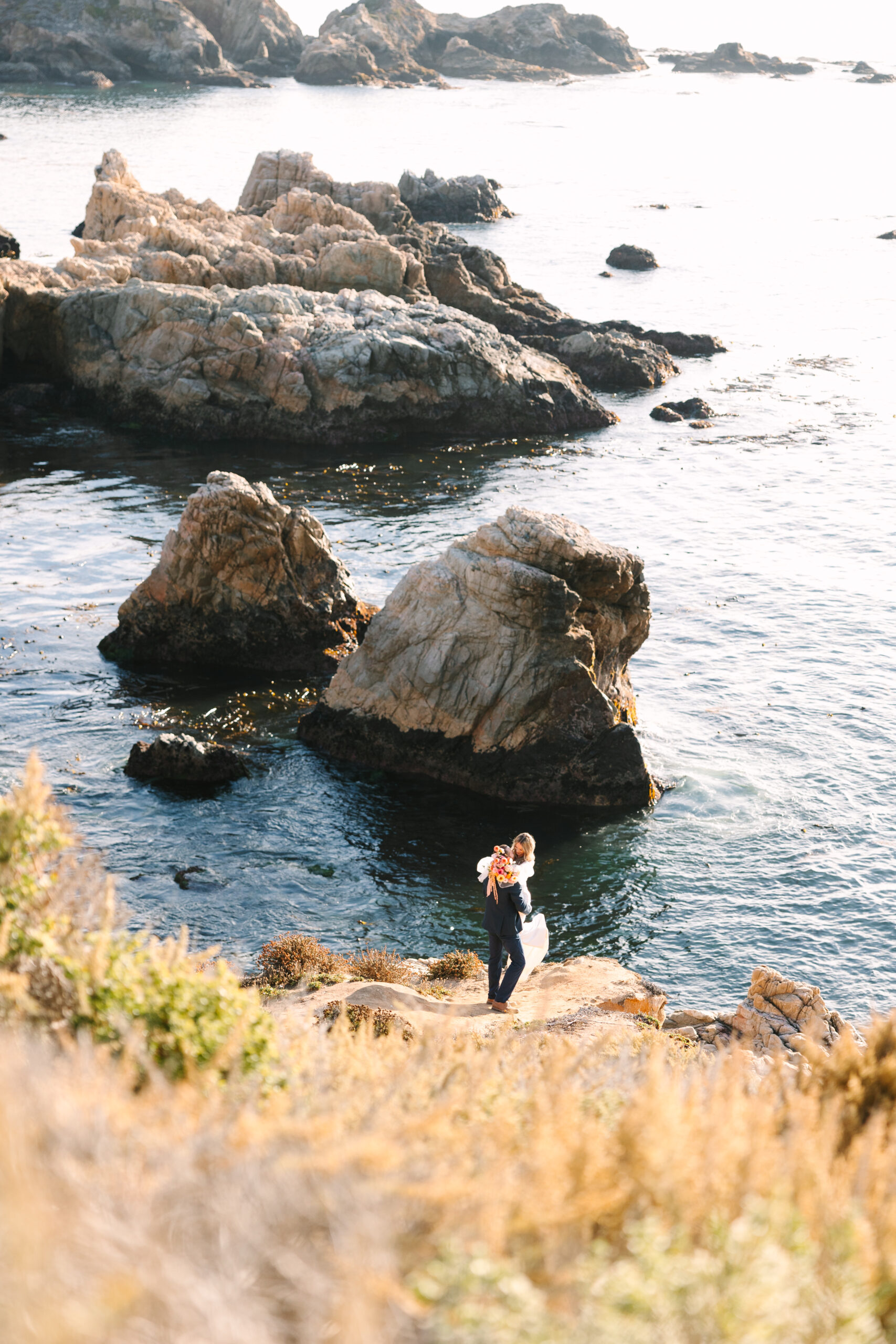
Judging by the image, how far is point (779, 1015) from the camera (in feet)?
58.0

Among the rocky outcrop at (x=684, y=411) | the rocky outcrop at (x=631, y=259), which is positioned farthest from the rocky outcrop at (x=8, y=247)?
the rocky outcrop at (x=631, y=259)

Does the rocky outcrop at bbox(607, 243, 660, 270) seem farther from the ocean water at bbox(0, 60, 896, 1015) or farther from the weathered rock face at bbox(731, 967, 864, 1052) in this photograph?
the weathered rock face at bbox(731, 967, 864, 1052)

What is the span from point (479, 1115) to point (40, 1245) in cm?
356

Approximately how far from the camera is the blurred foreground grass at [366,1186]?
5355 millimetres

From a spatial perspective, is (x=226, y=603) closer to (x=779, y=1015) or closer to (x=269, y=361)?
(x=779, y=1015)

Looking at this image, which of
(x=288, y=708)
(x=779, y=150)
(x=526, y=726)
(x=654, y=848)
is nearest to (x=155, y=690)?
(x=288, y=708)

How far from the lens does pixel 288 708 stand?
93.8 ft

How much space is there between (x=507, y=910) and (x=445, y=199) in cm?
10058

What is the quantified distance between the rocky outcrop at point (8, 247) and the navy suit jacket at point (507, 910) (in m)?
53.3

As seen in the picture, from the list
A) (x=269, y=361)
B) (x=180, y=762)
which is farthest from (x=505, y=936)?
(x=269, y=361)

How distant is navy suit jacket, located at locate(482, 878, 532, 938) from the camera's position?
16.8 meters

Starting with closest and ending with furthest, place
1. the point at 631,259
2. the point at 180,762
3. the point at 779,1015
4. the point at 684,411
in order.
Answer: the point at 779,1015 < the point at 180,762 < the point at 684,411 < the point at 631,259

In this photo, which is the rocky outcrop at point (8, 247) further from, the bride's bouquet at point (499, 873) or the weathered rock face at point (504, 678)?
the bride's bouquet at point (499, 873)

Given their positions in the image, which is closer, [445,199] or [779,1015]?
[779,1015]
